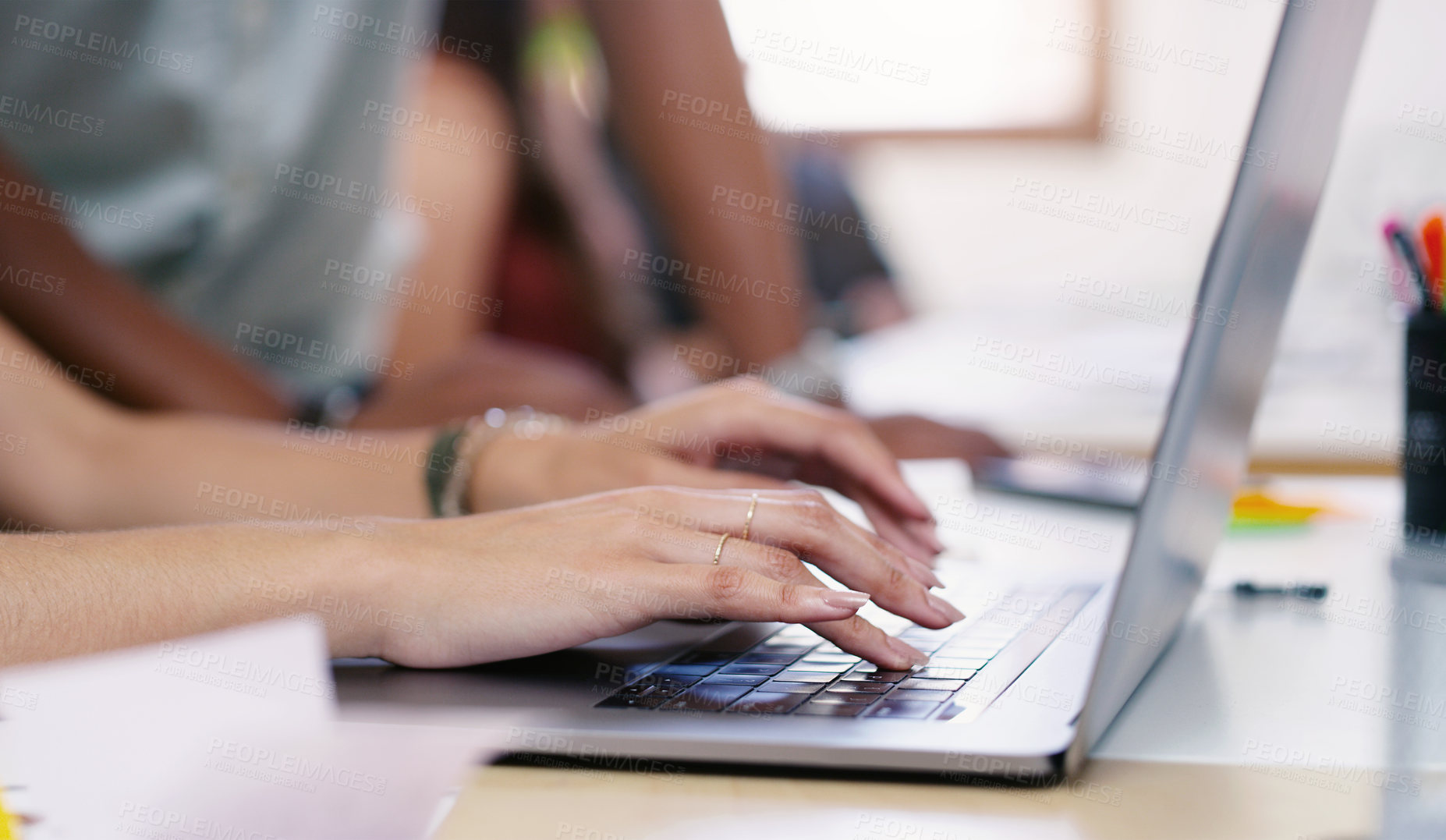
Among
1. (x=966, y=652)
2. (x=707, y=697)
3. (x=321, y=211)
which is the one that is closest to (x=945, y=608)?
(x=966, y=652)

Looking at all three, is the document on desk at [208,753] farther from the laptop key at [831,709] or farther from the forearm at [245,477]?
the forearm at [245,477]

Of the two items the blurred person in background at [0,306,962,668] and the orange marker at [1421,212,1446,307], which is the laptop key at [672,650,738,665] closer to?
the blurred person in background at [0,306,962,668]

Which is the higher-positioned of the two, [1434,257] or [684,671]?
[1434,257]

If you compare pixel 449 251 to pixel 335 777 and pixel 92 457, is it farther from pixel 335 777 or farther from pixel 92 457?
pixel 335 777

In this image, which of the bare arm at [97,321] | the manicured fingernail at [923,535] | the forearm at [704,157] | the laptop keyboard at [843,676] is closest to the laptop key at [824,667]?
the laptop keyboard at [843,676]

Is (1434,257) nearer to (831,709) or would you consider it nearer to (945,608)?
(945,608)

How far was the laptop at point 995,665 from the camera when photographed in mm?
329

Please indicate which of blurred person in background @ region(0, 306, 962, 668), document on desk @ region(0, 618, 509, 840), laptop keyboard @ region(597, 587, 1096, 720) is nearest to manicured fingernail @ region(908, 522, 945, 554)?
blurred person in background @ region(0, 306, 962, 668)

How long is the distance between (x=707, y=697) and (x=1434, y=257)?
551mm

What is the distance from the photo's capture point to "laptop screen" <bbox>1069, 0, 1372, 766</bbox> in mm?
354

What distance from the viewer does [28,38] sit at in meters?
0.98

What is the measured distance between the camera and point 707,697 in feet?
1.24

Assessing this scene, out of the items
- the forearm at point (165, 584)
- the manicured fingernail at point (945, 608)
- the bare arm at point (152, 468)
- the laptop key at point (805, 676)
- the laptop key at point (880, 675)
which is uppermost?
the manicured fingernail at point (945, 608)

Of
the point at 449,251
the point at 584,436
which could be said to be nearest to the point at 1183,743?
the point at 584,436
